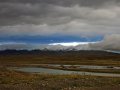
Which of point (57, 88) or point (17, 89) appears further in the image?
point (57, 88)

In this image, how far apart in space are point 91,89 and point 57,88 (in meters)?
3.11

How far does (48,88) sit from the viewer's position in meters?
25.5

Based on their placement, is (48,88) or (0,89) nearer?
(0,89)

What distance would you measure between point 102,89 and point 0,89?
845 centimetres

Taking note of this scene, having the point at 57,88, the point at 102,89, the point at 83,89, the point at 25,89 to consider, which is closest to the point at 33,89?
the point at 25,89

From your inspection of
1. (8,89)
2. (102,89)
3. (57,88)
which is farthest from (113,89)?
(8,89)

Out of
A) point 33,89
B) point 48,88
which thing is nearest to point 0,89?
point 33,89

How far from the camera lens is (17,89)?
2416cm

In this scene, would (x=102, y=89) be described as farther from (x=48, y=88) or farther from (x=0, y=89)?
(x=0, y=89)

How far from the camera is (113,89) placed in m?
24.2

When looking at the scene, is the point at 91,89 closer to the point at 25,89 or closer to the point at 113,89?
the point at 113,89

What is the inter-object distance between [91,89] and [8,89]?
6.99 m

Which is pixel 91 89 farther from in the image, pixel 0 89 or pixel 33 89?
pixel 0 89

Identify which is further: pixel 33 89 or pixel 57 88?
pixel 57 88
